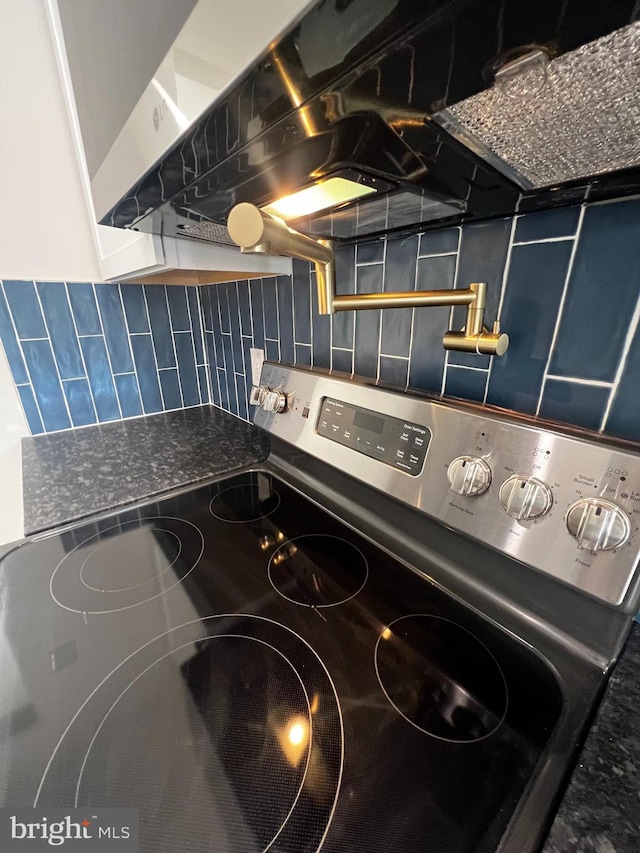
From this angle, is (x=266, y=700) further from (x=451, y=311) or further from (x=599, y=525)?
(x=451, y=311)

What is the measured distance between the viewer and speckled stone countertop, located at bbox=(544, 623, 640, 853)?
0.81ft

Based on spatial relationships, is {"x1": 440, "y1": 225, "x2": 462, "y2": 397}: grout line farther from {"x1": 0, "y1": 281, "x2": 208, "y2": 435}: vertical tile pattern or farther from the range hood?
{"x1": 0, "y1": 281, "x2": 208, "y2": 435}: vertical tile pattern

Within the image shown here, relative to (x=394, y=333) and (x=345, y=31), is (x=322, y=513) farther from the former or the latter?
(x=345, y=31)

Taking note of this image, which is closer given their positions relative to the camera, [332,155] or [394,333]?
[332,155]

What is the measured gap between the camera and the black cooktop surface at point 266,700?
0.31m

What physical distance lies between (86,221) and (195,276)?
370mm

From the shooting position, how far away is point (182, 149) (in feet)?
1.03

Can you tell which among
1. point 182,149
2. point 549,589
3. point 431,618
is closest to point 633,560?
point 549,589

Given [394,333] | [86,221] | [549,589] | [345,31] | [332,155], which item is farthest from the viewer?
[86,221]

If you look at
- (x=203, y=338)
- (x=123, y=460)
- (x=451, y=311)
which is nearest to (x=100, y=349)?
(x=203, y=338)

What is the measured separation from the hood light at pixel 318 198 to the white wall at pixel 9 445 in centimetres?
98

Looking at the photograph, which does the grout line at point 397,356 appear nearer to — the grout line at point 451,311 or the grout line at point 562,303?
the grout line at point 451,311

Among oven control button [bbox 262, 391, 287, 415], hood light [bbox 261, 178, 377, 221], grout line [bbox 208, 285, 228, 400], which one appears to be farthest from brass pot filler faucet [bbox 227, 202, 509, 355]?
grout line [bbox 208, 285, 228, 400]

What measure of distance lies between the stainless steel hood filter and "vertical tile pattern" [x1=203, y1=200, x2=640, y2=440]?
0.10m
